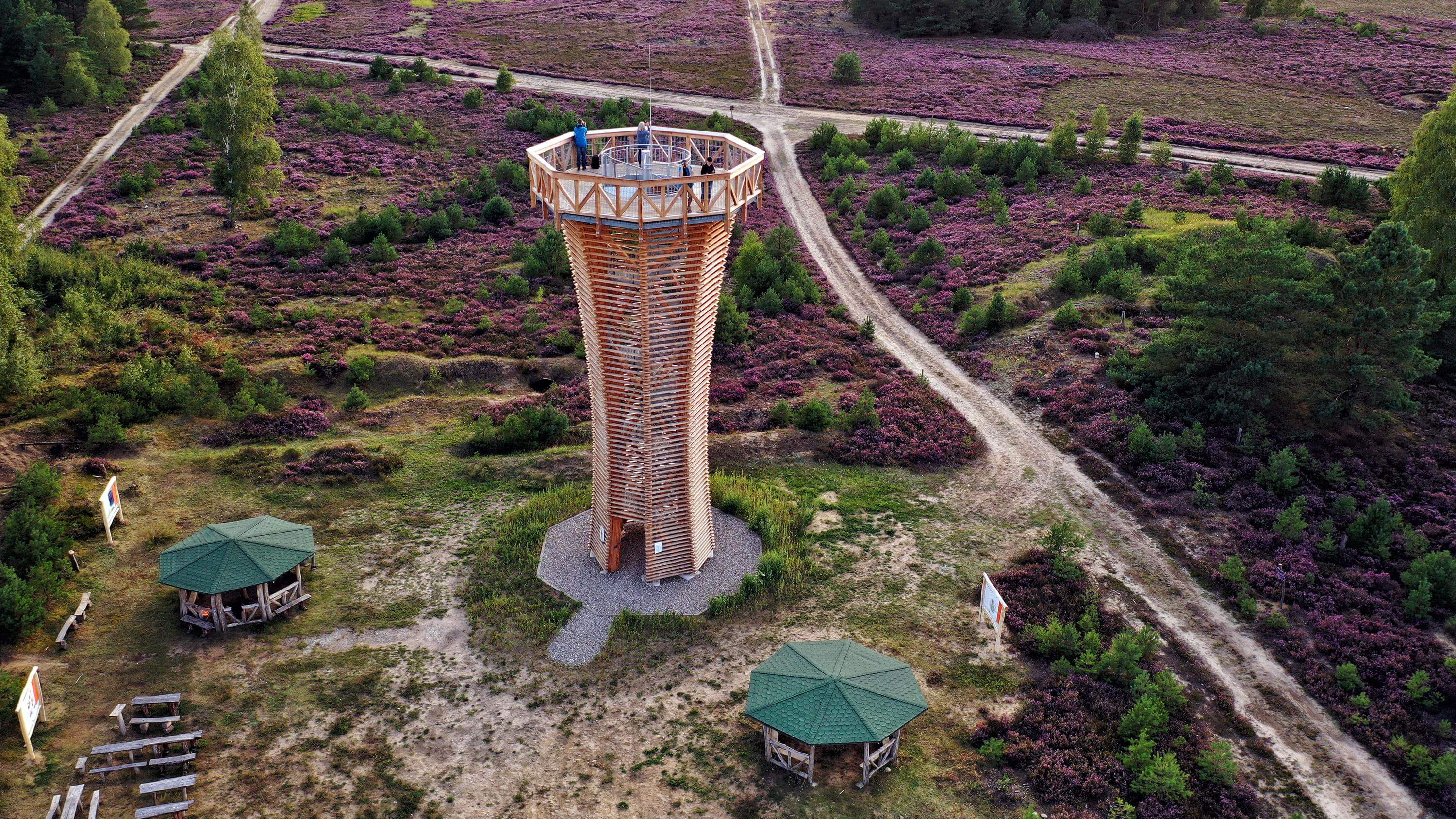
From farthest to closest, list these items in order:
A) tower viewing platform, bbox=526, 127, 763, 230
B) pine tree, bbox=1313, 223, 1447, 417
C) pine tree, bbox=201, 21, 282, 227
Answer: pine tree, bbox=201, 21, 282, 227
pine tree, bbox=1313, 223, 1447, 417
tower viewing platform, bbox=526, 127, 763, 230

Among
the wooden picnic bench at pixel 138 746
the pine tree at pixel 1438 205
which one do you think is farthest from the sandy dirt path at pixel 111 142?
the pine tree at pixel 1438 205

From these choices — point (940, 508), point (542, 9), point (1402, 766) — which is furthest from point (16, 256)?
point (542, 9)

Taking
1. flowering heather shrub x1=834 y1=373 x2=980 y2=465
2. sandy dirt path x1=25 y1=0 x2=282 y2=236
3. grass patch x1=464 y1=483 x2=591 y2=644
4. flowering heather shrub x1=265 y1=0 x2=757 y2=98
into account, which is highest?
flowering heather shrub x1=265 y1=0 x2=757 y2=98

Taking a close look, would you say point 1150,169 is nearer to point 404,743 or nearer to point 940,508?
Result: point 940,508

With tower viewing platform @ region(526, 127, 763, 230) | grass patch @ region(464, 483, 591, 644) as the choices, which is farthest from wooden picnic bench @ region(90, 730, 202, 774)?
tower viewing platform @ region(526, 127, 763, 230)

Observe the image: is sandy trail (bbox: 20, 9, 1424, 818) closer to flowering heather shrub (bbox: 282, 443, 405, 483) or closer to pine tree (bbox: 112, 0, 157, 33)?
flowering heather shrub (bbox: 282, 443, 405, 483)

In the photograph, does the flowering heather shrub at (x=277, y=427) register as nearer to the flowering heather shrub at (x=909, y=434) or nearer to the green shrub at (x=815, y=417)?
the green shrub at (x=815, y=417)

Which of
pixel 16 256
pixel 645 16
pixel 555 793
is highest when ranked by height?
pixel 645 16
